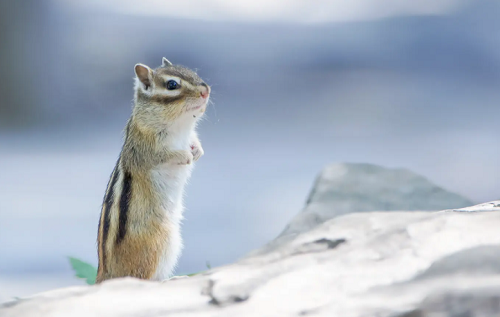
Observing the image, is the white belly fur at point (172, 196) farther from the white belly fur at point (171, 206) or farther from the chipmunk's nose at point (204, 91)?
the chipmunk's nose at point (204, 91)

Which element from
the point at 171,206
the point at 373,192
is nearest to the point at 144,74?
the point at 171,206

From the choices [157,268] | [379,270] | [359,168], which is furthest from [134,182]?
[359,168]

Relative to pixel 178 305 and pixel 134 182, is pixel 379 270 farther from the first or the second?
pixel 134 182

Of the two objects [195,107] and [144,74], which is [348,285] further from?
[144,74]

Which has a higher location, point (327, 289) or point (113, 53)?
point (113, 53)

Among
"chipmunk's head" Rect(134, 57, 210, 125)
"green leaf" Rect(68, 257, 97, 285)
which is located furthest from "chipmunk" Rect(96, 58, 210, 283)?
"green leaf" Rect(68, 257, 97, 285)

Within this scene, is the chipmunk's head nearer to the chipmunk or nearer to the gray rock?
the chipmunk
